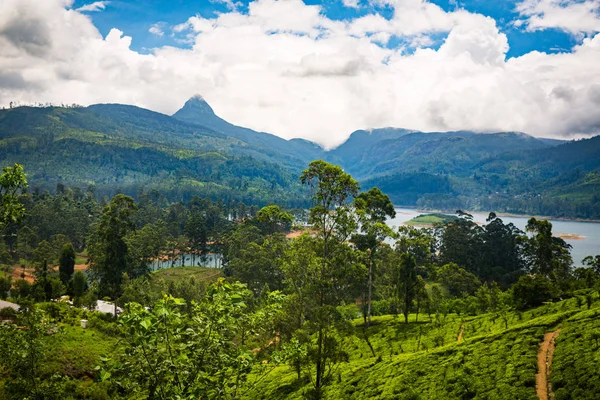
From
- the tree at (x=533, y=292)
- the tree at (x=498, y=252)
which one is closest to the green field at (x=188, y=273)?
the tree at (x=498, y=252)

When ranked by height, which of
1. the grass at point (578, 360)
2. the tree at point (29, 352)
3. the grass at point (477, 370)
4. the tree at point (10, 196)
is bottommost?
the grass at point (477, 370)

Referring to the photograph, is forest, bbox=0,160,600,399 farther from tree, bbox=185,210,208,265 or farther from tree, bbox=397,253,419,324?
tree, bbox=185,210,208,265

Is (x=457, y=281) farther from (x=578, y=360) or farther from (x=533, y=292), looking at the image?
(x=578, y=360)

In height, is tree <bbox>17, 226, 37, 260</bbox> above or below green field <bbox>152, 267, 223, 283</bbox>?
above

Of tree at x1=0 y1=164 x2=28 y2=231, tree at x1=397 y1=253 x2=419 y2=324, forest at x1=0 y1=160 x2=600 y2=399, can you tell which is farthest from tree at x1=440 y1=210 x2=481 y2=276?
tree at x1=0 y1=164 x2=28 y2=231

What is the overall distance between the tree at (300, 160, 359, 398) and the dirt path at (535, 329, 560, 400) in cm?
931

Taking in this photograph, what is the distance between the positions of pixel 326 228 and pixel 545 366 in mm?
13083

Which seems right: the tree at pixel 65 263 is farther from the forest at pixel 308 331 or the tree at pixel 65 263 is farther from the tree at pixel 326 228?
the tree at pixel 326 228

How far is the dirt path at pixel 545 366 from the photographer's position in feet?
54.9

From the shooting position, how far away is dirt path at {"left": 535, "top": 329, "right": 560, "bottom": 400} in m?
16.7

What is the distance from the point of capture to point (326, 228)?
21562mm

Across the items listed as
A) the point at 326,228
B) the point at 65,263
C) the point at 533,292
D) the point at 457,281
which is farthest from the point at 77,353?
the point at 457,281

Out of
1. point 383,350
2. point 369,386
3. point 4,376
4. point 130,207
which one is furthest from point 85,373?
point 383,350

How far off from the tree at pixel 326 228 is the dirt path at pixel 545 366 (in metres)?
9.31
